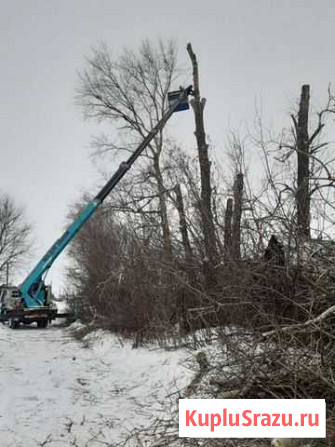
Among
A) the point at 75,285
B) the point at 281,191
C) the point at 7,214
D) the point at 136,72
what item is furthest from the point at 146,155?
the point at 7,214

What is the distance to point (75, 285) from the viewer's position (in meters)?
18.5

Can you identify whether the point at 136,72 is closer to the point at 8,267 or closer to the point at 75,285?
the point at 75,285

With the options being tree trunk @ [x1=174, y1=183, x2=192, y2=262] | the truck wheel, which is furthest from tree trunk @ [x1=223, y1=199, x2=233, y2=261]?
the truck wheel

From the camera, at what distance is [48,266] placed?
1593 cm

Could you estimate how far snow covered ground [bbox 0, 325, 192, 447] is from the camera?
4.70 meters

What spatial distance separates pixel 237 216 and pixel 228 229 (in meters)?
0.29

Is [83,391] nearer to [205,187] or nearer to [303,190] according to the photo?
[303,190]

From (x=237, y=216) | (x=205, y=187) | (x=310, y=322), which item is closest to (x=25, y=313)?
(x=205, y=187)

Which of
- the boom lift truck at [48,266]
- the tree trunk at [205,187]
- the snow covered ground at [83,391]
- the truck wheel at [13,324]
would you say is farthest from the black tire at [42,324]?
the tree trunk at [205,187]

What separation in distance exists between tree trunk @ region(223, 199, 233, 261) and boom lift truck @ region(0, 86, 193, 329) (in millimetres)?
7959

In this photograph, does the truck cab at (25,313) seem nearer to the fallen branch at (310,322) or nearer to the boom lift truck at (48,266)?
the boom lift truck at (48,266)

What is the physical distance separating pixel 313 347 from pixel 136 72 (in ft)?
65.9

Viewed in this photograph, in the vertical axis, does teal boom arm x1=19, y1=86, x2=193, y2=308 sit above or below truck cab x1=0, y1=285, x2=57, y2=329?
above

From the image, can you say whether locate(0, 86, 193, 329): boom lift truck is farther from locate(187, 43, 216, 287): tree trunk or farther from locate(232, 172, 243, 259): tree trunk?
locate(232, 172, 243, 259): tree trunk
